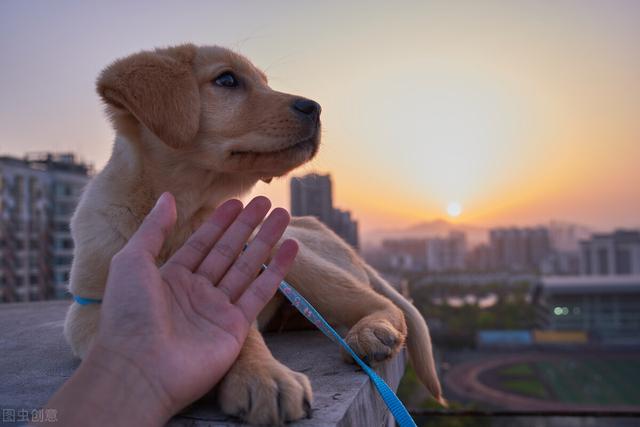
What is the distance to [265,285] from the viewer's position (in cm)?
221

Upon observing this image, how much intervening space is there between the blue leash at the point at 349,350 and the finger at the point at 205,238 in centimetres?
32

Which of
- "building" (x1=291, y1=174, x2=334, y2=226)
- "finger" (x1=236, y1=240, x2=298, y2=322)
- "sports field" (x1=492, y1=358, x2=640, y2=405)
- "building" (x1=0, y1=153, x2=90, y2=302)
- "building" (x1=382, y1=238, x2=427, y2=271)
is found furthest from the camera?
"building" (x1=382, y1=238, x2=427, y2=271)

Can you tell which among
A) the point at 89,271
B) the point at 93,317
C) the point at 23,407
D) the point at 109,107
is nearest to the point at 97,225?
the point at 89,271

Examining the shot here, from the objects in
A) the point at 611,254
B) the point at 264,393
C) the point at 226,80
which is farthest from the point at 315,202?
the point at 611,254

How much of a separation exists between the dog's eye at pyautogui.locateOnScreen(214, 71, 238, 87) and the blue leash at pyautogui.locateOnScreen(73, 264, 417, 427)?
1199 millimetres

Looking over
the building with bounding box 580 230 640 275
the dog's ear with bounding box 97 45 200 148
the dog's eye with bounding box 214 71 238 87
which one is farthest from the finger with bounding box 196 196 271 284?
the building with bounding box 580 230 640 275

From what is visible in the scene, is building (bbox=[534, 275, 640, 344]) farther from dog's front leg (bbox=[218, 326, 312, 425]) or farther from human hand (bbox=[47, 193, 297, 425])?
dog's front leg (bbox=[218, 326, 312, 425])

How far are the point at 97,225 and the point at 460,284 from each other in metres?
98.8

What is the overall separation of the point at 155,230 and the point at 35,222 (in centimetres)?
6376

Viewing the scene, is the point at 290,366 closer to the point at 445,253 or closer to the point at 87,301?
the point at 87,301

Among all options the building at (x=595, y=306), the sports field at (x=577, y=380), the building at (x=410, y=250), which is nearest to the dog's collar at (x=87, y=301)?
the sports field at (x=577, y=380)

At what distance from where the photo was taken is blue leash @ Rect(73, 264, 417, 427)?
1.97 m

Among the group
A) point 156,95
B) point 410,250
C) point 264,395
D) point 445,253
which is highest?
point 156,95

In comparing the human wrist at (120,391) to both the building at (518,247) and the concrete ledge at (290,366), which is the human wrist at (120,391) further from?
the building at (518,247)
